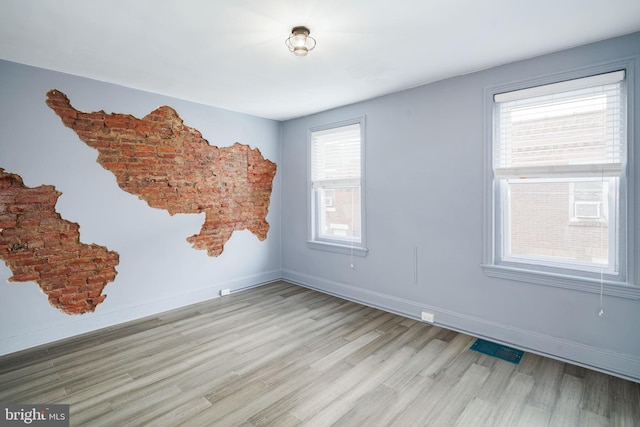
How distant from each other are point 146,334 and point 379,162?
3.24 meters

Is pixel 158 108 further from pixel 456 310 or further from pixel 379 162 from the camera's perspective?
pixel 456 310

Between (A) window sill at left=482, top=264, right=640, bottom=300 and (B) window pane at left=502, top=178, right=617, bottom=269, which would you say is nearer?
(A) window sill at left=482, top=264, right=640, bottom=300

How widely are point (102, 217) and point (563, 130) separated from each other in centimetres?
459

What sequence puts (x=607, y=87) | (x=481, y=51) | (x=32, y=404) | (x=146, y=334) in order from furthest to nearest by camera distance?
(x=146, y=334) < (x=481, y=51) < (x=607, y=87) < (x=32, y=404)

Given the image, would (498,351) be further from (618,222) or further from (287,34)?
(287,34)

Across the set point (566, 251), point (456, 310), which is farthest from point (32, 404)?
point (566, 251)

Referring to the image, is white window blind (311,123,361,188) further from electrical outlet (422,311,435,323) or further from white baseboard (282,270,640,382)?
electrical outlet (422,311,435,323)

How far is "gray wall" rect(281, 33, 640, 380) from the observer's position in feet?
8.57

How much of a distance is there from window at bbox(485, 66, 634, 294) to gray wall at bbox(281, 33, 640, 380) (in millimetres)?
133

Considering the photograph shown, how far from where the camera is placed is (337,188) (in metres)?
4.64

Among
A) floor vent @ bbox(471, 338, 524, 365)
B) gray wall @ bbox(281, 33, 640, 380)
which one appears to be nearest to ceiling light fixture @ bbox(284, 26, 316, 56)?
gray wall @ bbox(281, 33, 640, 380)

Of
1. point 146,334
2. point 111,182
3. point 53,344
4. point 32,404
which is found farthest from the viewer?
point 111,182

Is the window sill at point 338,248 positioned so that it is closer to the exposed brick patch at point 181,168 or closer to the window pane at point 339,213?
the window pane at point 339,213

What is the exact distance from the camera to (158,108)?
3.89 meters
